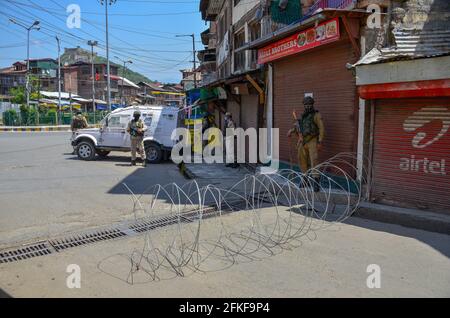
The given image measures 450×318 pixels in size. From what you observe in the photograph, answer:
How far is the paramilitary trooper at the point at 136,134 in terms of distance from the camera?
42.7 feet

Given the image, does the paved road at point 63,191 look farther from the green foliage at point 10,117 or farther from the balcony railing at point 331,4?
the green foliage at point 10,117

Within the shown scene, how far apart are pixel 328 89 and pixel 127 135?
26.5 ft

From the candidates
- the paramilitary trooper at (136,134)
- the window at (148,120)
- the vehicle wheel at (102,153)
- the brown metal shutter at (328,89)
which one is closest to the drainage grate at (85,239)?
the brown metal shutter at (328,89)

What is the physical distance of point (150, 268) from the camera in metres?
4.40

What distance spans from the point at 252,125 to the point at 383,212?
7.55 meters

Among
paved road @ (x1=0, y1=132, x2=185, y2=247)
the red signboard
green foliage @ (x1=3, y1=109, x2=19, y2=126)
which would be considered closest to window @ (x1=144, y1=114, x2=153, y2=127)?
paved road @ (x1=0, y1=132, x2=185, y2=247)

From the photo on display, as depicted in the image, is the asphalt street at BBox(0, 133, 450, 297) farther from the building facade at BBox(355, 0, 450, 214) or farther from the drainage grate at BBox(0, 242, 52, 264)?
the building facade at BBox(355, 0, 450, 214)

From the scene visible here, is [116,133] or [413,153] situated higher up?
[116,133]

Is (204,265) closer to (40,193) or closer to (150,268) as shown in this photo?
(150,268)

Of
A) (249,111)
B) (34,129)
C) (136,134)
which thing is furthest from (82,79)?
(249,111)

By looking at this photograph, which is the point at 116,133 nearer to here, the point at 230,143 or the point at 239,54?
the point at 230,143

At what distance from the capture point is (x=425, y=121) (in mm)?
6320

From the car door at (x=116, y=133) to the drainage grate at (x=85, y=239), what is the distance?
8.49 meters

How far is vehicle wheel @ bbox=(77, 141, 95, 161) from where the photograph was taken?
14.3m
